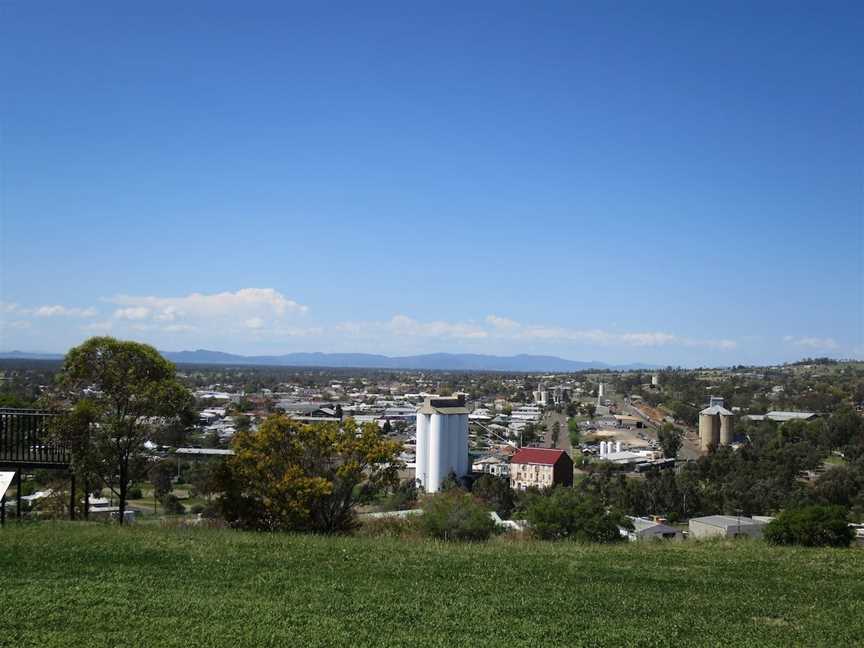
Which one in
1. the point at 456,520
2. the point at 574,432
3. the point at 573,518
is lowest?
the point at 574,432

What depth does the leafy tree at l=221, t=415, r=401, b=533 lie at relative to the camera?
10.1 meters

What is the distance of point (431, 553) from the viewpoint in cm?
838

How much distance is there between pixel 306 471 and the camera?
10688 millimetres

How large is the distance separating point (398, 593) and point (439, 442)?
4072cm

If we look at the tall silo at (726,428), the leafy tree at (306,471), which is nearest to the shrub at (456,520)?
the leafy tree at (306,471)

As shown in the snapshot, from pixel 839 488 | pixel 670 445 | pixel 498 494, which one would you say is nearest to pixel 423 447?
pixel 498 494

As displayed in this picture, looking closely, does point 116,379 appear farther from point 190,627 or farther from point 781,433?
point 781,433

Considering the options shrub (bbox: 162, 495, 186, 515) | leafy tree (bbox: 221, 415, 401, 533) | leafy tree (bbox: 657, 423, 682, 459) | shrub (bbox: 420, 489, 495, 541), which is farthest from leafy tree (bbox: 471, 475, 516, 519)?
leafy tree (bbox: 657, 423, 682, 459)

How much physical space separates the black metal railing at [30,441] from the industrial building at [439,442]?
36.9 metres

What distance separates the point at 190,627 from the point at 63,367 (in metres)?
6.52

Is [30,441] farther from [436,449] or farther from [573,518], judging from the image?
[436,449]

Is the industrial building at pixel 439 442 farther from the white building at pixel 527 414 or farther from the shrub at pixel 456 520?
the white building at pixel 527 414

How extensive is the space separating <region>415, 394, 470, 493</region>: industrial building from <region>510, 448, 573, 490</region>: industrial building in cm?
388

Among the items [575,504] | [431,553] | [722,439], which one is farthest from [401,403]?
[431,553]
